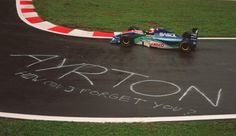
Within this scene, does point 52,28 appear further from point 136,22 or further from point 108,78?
point 108,78

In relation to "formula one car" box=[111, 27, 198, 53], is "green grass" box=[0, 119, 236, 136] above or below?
below

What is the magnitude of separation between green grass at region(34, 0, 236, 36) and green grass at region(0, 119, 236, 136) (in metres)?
8.14

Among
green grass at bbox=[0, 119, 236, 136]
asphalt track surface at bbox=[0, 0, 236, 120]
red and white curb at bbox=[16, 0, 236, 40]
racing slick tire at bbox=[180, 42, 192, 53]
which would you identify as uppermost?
red and white curb at bbox=[16, 0, 236, 40]

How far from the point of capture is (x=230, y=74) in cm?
1362

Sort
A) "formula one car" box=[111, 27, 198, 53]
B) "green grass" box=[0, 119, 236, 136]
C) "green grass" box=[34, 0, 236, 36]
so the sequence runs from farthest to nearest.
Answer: "green grass" box=[34, 0, 236, 36]
"formula one car" box=[111, 27, 198, 53]
"green grass" box=[0, 119, 236, 136]

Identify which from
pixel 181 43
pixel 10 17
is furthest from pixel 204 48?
pixel 10 17

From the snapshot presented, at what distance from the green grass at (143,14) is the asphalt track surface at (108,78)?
185 centimetres

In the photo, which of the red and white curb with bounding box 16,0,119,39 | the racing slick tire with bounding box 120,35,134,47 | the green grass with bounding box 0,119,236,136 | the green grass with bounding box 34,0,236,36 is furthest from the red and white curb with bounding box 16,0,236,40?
the green grass with bounding box 0,119,236,136

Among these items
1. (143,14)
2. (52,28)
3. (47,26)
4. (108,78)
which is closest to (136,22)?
(143,14)

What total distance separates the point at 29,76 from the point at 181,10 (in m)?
11.0

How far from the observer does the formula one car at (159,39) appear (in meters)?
15.4

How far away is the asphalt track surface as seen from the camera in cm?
1095

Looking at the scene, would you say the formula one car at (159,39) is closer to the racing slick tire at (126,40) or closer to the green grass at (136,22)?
the racing slick tire at (126,40)

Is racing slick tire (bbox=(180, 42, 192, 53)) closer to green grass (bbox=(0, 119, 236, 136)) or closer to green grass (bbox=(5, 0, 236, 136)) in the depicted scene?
green grass (bbox=(5, 0, 236, 136))
